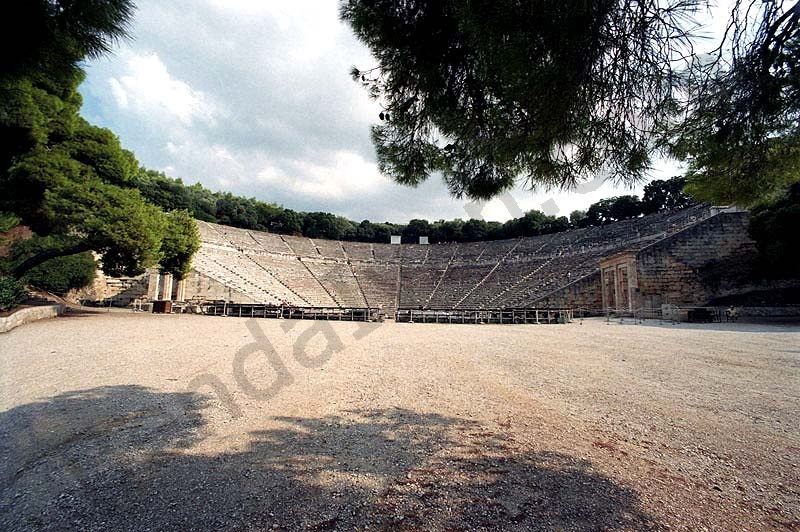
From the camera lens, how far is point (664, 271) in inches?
821

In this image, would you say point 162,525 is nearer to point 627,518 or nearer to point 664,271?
point 627,518

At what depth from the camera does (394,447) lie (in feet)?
9.37

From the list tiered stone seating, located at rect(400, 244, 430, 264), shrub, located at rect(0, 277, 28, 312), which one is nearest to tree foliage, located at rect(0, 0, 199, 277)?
shrub, located at rect(0, 277, 28, 312)

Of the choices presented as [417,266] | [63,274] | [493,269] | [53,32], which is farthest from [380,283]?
[53,32]

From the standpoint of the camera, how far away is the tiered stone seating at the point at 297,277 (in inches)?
1277

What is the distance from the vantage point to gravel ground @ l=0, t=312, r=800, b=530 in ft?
6.48

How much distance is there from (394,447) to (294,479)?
85 centimetres

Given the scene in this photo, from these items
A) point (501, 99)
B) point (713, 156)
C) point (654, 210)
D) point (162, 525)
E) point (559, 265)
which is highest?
point (654, 210)

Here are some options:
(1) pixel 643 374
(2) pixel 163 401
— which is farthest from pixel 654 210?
(2) pixel 163 401

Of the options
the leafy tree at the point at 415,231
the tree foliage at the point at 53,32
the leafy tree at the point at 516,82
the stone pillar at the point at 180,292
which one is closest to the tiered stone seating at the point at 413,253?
the leafy tree at the point at 415,231

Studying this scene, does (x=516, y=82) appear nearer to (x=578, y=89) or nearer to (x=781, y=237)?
(x=578, y=89)

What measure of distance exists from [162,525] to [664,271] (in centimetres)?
2567

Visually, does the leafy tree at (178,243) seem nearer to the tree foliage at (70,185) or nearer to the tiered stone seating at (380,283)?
the tree foliage at (70,185)

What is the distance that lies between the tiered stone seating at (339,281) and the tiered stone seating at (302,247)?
5.17 ft
